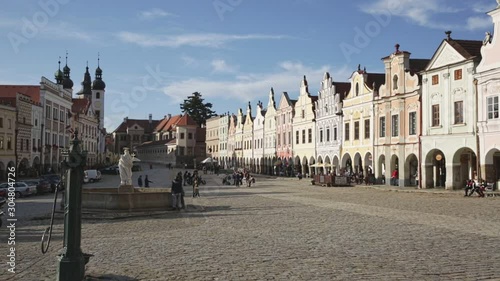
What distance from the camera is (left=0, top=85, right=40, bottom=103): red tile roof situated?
6381 centimetres

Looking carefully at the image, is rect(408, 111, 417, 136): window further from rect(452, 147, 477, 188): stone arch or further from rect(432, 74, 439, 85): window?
rect(452, 147, 477, 188): stone arch

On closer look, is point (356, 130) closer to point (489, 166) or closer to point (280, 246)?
point (489, 166)

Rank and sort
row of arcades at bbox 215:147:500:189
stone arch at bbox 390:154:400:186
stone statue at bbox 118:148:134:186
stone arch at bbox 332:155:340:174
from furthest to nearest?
1. stone arch at bbox 332:155:340:174
2. stone arch at bbox 390:154:400:186
3. row of arcades at bbox 215:147:500:189
4. stone statue at bbox 118:148:134:186

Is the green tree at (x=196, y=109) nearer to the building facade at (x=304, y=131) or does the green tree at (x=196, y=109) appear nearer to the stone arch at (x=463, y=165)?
the building facade at (x=304, y=131)

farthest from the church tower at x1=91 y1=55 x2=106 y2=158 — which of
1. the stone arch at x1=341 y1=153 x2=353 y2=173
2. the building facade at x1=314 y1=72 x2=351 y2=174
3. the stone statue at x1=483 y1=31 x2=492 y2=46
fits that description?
the stone statue at x1=483 y1=31 x2=492 y2=46

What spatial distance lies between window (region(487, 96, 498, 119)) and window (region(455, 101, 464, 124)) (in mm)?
2666

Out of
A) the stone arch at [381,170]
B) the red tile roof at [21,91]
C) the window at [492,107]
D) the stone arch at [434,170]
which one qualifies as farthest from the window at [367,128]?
the red tile roof at [21,91]

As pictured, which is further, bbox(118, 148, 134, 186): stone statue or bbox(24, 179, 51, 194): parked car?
bbox(24, 179, 51, 194): parked car

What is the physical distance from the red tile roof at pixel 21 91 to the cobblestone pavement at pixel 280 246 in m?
49.5

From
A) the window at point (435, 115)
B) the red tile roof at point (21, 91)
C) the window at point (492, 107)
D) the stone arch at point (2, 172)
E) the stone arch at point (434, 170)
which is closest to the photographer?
the window at point (492, 107)

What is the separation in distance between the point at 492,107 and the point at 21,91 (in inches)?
2151

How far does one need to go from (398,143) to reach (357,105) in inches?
326

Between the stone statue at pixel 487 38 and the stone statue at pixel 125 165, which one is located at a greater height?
the stone statue at pixel 487 38

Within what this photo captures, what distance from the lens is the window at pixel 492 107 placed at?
31891 mm
